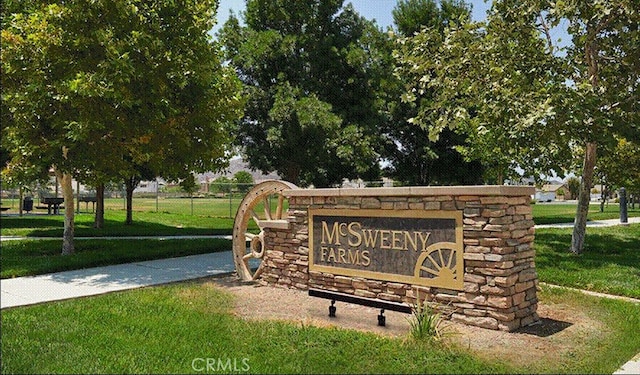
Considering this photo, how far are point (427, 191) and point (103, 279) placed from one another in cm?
565

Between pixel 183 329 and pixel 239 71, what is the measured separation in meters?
13.9

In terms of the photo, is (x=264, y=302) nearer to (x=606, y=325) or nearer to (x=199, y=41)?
(x=606, y=325)

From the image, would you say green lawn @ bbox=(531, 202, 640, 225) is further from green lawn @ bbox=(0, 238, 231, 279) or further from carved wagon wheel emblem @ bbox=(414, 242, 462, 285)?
carved wagon wheel emblem @ bbox=(414, 242, 462, 285)

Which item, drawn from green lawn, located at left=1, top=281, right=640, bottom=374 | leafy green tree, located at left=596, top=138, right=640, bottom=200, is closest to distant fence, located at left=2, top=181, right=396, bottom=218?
leafy green tree, located at left=596, top=138, right=640, bottom=200

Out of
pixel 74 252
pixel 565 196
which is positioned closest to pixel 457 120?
pixel 74 252

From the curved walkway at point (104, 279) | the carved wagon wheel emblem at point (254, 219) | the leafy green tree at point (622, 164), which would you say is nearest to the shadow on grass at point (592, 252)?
the leafy green tree at point (622, 164)

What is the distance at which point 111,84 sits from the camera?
879cm

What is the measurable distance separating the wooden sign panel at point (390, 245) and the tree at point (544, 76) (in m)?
3.90

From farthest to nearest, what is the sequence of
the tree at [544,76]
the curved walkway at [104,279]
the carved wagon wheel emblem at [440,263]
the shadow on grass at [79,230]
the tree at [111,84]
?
the shadow on grass at [79,230] < the tree at [544,76] < the tree at [111,84] < the curved walkway at [104,279] < the carved wagon wheel emblem at [440,263]

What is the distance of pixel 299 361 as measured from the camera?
4.59 metres

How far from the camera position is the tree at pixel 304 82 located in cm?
1675

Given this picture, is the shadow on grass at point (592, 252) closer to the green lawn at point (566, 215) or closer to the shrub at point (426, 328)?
the shrub at point (426, 328)

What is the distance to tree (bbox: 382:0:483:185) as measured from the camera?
2185 centimetres

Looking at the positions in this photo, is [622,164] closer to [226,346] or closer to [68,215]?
[226,346]
